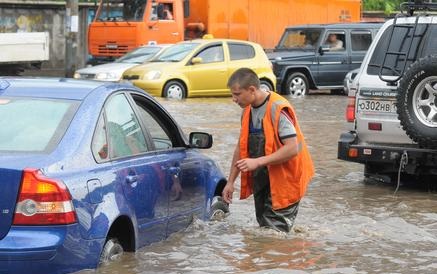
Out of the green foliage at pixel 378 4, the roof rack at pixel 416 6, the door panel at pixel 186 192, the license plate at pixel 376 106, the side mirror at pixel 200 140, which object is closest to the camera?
the door panel at pixel 186 192

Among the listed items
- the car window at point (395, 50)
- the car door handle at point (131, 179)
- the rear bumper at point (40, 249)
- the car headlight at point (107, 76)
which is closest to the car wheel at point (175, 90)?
the car headlight at point (107, 76)

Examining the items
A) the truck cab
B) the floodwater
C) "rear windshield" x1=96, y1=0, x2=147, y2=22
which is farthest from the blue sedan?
"rear windshield" x1=96, y1=0, x2=147, y2=22

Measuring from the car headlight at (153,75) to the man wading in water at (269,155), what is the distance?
14.7 meters

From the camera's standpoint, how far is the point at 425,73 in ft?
30.9

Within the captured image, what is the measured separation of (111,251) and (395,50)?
18.5ft

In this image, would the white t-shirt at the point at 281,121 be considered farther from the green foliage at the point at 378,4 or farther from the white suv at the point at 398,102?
the green foliage at the point at 378,4

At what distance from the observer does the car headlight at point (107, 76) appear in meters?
22.6

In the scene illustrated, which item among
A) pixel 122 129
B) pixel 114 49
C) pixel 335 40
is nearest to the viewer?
pixel 122 129

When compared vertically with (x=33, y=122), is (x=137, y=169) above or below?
below

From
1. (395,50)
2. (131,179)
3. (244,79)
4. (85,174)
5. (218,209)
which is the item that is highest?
(395,50)

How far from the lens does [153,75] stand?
21812 mm

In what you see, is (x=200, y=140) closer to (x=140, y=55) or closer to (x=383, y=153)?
(x=383, y=153)

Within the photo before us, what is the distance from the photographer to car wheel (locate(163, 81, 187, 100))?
22.0 m

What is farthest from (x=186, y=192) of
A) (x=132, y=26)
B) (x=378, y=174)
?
(x=132, y=26)
